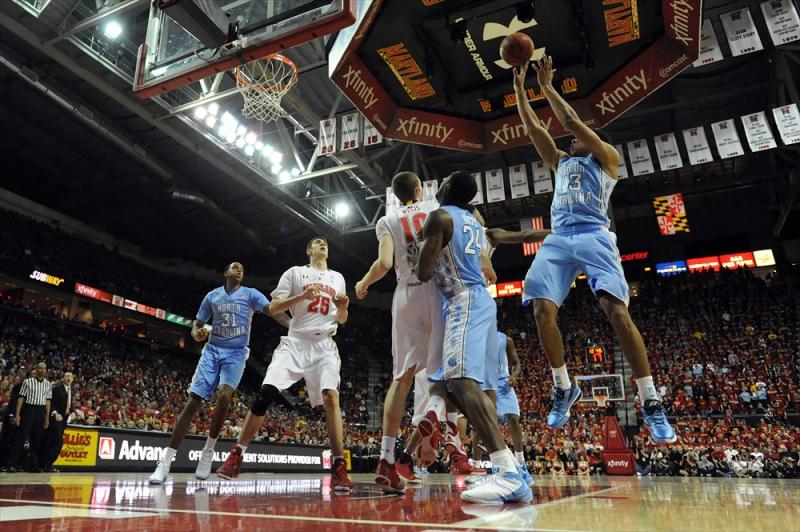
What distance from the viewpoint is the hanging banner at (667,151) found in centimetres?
1256

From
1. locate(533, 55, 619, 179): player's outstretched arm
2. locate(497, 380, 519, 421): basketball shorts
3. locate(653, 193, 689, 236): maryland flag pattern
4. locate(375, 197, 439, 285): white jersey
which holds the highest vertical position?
locate(653, 193, 689, 236): maryland flag pattern

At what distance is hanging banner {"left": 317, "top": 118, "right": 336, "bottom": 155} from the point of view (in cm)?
1262

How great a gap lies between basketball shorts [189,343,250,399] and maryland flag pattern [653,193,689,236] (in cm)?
1936

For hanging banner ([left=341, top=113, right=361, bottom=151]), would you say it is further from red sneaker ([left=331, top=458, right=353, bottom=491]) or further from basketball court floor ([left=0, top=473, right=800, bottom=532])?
basketball court floor ([left=0, top=473, right=800, bottom=532])

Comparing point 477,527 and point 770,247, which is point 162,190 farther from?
point 770,247

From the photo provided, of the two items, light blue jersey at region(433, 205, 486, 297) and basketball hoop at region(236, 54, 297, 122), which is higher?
basketball hoop at region(236, 54, 297, 122)

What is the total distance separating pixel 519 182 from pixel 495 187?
625 mm

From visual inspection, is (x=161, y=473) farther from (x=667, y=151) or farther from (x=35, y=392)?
(x=667, y=151)

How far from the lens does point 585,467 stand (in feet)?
41.7

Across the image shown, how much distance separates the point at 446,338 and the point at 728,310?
63.9 feet

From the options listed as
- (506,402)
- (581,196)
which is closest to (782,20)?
(506,402)

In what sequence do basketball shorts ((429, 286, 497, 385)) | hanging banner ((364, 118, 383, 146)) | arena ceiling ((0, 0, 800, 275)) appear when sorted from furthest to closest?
1. hanging banner ((364, 118, 383, 146))
2. arena ceiling ((0, 0, 800, 275))
3. basketball shorts ((429, 286, 497, 385))

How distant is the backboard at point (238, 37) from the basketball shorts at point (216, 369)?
309 cm

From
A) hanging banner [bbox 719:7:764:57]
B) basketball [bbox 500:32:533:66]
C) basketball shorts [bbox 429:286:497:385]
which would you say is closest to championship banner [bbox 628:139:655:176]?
hanging banner [bbox 719:7:764:57]
